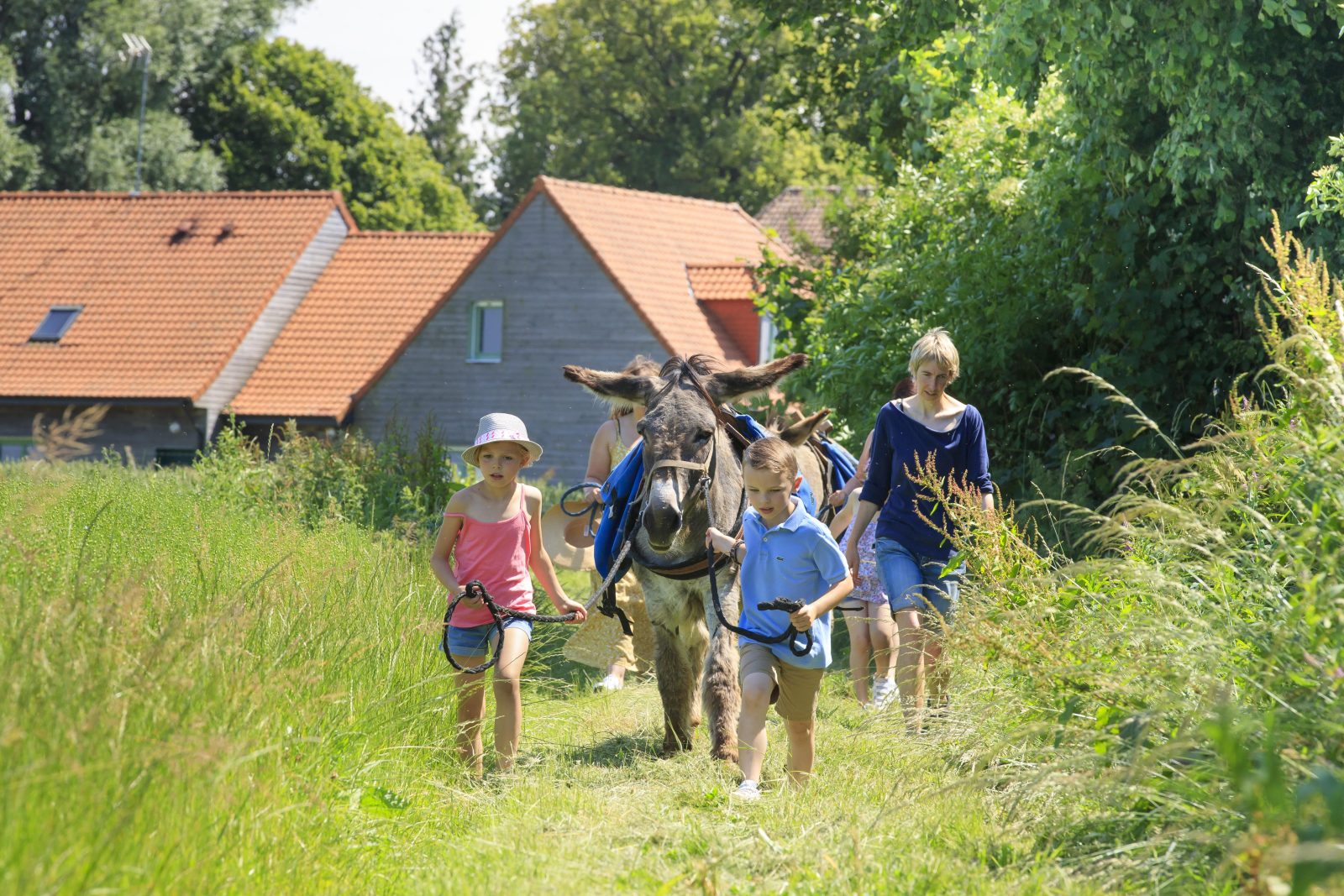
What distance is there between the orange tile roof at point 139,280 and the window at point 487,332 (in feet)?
18.3

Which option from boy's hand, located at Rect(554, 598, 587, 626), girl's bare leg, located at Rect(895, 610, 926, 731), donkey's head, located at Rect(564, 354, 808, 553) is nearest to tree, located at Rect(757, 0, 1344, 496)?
girl's bare leg, located at Rect(895, 610, 926, 731)

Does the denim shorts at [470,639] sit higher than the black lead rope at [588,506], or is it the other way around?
the black lead rope at [588,506]

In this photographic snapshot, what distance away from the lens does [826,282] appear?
52.9ft

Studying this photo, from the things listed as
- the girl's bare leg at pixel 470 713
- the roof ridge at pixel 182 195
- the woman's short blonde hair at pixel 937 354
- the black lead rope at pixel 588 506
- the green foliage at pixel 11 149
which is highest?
the green foliage at pixel 11 149

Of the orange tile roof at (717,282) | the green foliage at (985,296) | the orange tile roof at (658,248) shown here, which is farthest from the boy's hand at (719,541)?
the orange tile roof at (717,282)

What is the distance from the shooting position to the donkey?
269 inches

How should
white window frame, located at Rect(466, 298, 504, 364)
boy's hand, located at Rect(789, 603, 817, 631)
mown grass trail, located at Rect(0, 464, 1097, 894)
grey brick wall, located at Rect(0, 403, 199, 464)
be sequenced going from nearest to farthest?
mown grass trail, located at Rect(0, 464, 1097, 894)
boy's hand, located at Rect(789, 603, 817, 631)
white window frame, located at Rect(466, 298, 504, 364)
grey brick wall, located at Rect(0, 403, 199, 464)

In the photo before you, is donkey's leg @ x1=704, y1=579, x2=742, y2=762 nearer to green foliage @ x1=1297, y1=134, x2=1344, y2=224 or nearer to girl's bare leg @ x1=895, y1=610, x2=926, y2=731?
girl's bare leg @ x1=895, y1=610, x2=926, y2=731

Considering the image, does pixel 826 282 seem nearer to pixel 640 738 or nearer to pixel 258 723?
pixel 640 738

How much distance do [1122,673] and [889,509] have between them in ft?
8.71

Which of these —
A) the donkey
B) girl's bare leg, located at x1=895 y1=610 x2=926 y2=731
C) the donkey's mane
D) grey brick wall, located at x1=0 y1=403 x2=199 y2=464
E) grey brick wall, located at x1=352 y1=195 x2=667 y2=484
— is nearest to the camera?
the donkey

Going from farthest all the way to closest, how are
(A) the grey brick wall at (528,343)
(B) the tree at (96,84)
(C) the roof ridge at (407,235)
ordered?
1. (B) the tree at (96,84)
2. (C) the roof ridge at (407,235)
3. (A) the grey brick wall at (528,343)

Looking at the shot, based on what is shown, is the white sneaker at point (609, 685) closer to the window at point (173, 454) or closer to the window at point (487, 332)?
the window at point (487, 332)

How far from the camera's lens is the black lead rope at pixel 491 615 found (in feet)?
20.8
